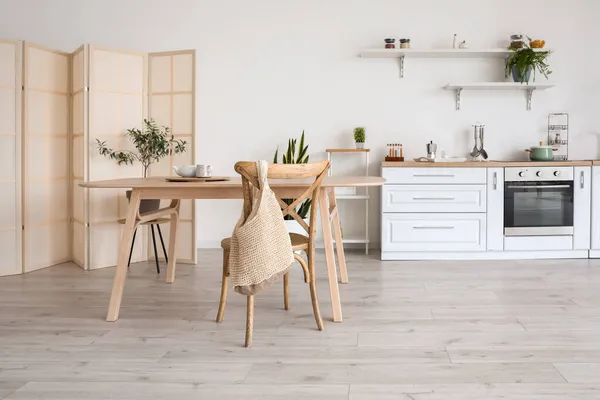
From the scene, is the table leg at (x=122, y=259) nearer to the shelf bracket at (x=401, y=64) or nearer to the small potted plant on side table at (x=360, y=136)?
the small potted plant on side table at (x=360, y=136)

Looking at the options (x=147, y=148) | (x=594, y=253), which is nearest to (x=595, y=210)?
(x=594, y=253)

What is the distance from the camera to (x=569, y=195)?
4.87 m

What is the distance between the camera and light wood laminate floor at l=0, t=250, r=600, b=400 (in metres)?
2.15

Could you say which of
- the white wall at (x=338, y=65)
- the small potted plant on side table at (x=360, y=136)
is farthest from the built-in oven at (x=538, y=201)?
the small potted plant on side table at (x=360, y=136)

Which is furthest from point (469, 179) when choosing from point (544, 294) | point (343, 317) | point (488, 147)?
point (343, 317)

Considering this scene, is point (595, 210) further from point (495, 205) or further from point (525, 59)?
point (525, 59)

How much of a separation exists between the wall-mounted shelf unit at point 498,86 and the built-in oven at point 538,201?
2.64 feet

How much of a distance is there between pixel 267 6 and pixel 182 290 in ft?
9.57

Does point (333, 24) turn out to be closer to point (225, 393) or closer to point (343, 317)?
point (343, 317)

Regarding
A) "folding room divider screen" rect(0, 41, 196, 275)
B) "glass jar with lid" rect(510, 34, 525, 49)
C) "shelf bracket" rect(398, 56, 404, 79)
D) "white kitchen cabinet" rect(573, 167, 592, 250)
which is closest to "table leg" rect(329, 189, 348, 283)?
"folding room divider screen" rect(0, 41, 196, 275)

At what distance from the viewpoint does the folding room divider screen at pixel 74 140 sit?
429 cm

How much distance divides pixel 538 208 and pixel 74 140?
3780 millimetres

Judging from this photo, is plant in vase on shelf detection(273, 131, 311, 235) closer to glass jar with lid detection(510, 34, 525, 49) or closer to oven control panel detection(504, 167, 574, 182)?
oven control panel detection(504, 167, 574, 182)

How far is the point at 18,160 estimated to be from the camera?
4.30 metres
